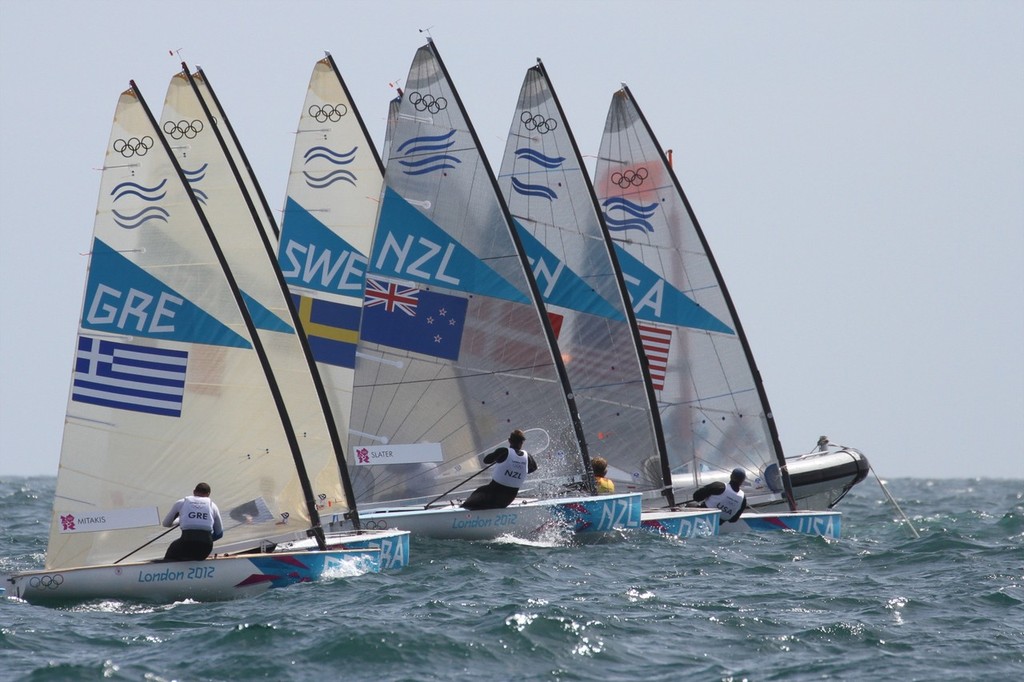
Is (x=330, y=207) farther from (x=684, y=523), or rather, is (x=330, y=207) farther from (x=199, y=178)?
(x=684, y=523)

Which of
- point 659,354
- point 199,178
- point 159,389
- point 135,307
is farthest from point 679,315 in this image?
point 135,307

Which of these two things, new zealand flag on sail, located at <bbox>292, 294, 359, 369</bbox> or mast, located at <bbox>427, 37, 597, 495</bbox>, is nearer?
mast, located at <bbox>427, 37, 597, 495</bbox>

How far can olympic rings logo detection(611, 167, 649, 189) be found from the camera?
77.4ft

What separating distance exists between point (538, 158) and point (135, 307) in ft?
25.0

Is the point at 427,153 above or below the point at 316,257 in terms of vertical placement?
above

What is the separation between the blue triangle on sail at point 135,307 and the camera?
16250mm

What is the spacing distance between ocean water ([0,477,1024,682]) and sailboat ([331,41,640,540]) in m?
1.83

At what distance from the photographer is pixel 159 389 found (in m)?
16.3

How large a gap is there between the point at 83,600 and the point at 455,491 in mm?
6382

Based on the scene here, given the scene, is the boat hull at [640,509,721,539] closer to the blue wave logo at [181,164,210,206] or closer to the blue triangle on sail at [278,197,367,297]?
the blue triangle on sail at [278,197,367,297]

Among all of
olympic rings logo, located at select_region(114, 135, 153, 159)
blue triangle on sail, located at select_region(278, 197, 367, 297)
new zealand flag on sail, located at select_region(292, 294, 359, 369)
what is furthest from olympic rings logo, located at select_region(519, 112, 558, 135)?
olympic rings logo, located at select_region(114, 135, 153, 159)

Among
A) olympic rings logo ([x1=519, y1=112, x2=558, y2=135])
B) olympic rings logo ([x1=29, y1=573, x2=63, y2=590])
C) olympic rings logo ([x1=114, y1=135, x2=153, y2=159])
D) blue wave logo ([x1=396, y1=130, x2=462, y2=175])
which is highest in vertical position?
olympic rings logo ([x1=519, y1=112, x2=558, y2=135])

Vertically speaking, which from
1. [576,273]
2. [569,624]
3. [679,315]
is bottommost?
[569,624]

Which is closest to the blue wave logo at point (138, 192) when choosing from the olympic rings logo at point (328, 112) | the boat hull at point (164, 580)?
the boat hull at point (164, 580)
